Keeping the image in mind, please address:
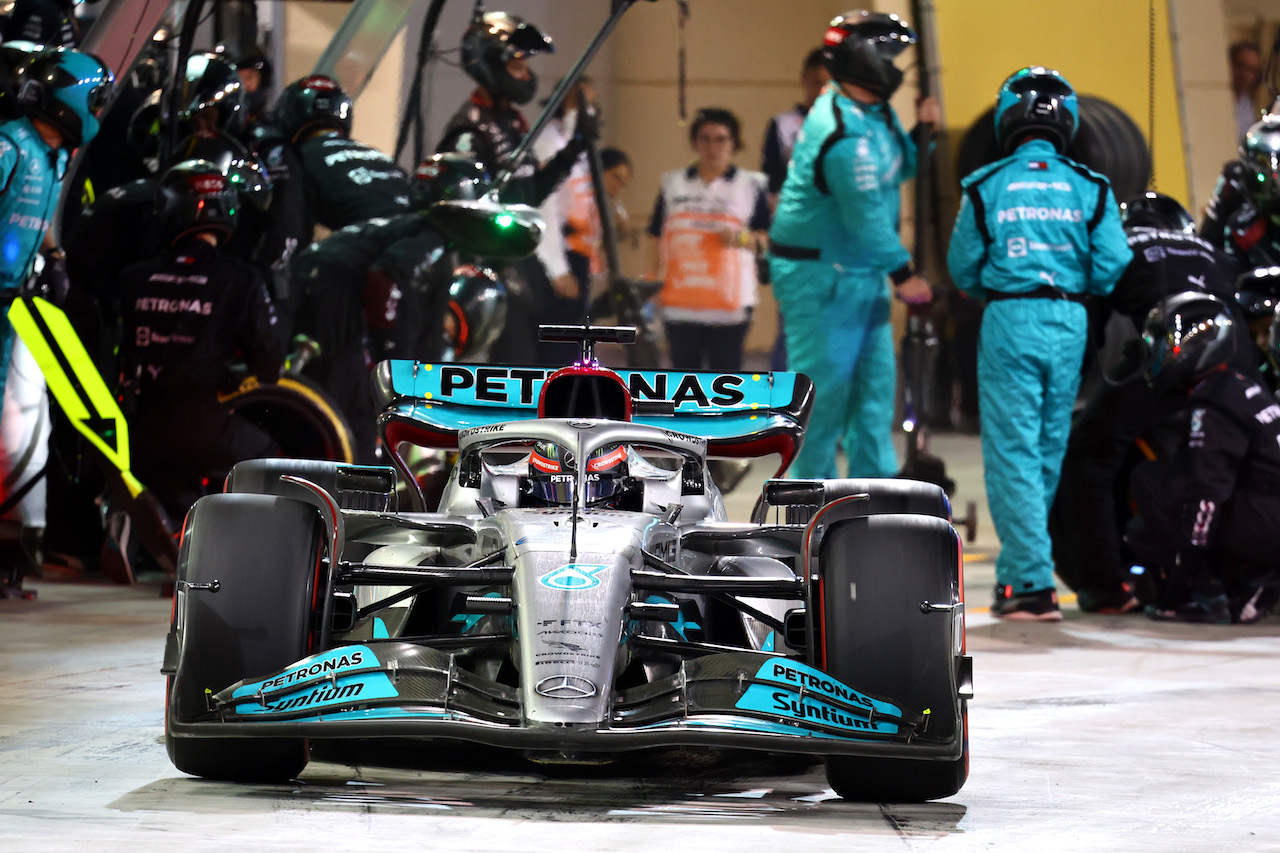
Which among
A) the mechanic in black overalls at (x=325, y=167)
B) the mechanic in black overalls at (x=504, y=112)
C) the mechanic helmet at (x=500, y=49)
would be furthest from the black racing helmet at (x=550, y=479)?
the mechanic helmet at (x=500, y=49)

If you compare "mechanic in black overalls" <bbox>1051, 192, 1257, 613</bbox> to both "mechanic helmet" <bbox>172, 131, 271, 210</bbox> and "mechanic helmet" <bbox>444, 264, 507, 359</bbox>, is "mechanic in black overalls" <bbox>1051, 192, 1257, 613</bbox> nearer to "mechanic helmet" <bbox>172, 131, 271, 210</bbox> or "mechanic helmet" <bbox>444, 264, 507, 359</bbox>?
"mechanic helmet" <bbox>444, 264, 507, 359</bbox>

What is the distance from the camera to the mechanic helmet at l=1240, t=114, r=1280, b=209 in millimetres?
9328

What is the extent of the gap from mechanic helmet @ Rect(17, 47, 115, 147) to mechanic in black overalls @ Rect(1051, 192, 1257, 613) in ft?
15.8

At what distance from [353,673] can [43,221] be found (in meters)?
4.93

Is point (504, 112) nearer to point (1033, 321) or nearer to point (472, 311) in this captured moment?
point (472, 311)

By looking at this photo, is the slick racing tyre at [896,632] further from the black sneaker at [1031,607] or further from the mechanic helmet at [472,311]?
the mechanic helmet at [472,311]

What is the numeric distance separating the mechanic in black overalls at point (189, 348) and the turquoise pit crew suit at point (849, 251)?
299 cm

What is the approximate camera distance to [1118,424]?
851 centimetres

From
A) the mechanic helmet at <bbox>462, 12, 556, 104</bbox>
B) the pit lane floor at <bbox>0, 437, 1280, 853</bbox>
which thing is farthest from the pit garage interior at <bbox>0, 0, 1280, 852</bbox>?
the mechanic helmet at <bbox>462, 12, 556, 104</bbox>

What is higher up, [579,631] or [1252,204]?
[1252,204]

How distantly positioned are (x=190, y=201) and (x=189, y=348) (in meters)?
0.72

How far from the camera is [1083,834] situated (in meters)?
3.99

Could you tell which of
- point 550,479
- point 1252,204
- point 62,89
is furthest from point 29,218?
point 1252,204

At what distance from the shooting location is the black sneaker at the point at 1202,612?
26.9 ft
